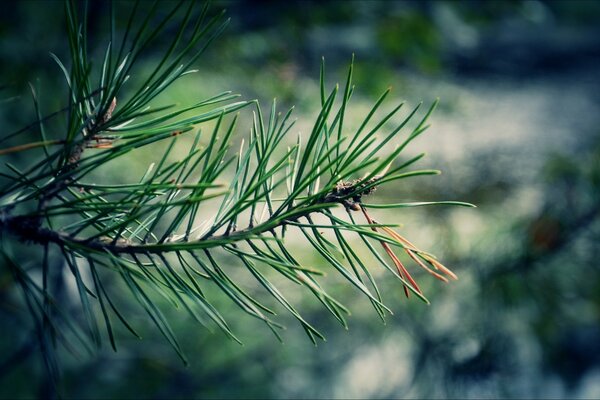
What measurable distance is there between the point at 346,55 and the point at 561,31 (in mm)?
1393

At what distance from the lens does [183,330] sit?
55.9 inches

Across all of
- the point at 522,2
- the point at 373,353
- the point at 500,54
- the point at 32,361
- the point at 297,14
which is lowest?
the point at 373,353

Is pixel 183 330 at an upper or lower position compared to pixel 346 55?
lower

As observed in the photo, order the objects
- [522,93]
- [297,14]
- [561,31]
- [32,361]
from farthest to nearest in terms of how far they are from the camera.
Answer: [561,31] < [522,93] < [32,361] < [297,14]

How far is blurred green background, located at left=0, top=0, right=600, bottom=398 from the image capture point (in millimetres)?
954

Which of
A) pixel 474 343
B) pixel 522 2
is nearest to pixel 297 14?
pixel 522 2

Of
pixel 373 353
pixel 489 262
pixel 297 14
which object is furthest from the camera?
pixel 373 353

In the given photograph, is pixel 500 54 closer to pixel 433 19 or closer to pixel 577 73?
pixel 577 73

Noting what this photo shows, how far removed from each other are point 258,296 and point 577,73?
177cm

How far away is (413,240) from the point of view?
1.31m

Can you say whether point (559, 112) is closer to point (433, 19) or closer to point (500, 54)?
point (500, 54)

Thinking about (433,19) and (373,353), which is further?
(373,353)

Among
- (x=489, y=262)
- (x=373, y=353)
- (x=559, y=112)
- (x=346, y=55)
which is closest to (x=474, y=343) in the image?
(x=489, y=262)

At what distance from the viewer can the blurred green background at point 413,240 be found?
3.13ft
